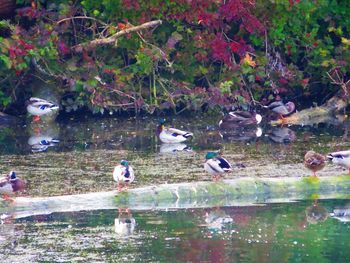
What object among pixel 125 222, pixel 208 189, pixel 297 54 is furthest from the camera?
pixel 297 54

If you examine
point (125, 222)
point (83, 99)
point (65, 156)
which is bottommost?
point (125, 222)

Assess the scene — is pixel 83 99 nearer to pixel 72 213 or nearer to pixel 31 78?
pixel 31 78

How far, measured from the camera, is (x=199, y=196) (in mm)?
13711

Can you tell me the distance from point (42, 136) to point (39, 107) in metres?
1.37

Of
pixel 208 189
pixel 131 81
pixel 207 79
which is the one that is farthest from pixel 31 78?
pixel 208 189

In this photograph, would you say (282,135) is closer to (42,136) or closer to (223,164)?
(42,136)

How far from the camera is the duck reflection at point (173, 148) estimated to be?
17781 mm

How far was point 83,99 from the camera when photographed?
69.3ft

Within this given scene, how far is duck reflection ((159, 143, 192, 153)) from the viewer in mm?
17781

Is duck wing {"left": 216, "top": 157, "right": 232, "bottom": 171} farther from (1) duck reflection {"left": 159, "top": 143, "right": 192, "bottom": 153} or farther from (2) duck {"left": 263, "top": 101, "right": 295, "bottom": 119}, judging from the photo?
(2) duck {"left": 263, "top": 101, "right": 295, "bottom": 119}

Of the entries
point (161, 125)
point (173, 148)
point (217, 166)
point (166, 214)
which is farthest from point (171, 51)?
point (166, 214)

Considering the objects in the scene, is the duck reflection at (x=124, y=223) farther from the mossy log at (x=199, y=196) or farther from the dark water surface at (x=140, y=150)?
the dark water surface at (x=140, y=150)

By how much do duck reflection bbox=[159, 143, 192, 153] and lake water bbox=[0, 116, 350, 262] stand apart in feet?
0.05

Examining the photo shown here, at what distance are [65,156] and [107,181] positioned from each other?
87.5 inches
